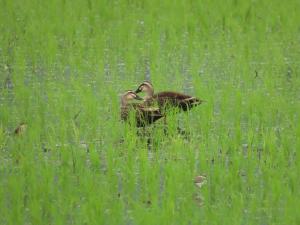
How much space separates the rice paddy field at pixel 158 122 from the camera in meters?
6.21

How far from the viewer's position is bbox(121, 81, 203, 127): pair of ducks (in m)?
8.04

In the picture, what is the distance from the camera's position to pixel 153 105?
8211 millimetres

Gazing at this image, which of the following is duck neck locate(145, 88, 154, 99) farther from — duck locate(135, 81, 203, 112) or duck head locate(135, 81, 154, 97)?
duck locate(135, 81, 203, 112)

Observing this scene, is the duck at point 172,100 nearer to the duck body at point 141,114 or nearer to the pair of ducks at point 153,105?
the pair of ducks at point 153,105

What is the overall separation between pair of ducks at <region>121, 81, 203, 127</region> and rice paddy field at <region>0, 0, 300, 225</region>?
3.7 inches

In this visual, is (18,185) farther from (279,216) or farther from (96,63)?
(96,63)

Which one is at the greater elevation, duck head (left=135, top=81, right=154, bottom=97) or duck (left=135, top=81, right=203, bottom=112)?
duck head (left=135, top=81, right=154, bottom=97)

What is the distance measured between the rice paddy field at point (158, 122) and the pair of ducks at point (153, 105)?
0.31 feet

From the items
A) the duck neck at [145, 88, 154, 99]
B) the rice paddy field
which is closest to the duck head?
the duck neck at [145, 88, 154, 99]

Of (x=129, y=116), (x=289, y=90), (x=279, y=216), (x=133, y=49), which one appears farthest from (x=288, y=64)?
(x=279, y=216)

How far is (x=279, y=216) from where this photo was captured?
5.98 m

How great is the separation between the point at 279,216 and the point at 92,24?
A: 589cm

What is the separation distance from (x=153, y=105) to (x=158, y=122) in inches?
6.7

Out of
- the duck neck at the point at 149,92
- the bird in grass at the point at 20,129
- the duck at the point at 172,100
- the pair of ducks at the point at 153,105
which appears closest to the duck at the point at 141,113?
the pair of ducks at the point at 153,105
